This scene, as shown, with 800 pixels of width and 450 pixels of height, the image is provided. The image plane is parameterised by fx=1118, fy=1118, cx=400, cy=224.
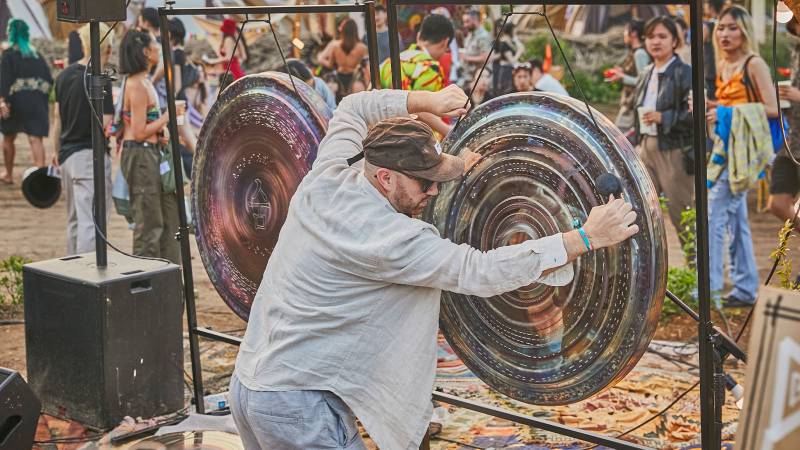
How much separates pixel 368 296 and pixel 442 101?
73cm

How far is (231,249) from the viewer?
485cm

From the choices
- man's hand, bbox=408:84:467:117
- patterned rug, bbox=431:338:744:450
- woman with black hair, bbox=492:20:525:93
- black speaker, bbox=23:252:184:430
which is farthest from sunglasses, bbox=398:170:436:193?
woman with black hair, bbox=492:20:525:93

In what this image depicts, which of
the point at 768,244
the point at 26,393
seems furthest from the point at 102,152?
the point at 768,244

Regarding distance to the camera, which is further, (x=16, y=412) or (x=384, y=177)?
(x=16, y=412)

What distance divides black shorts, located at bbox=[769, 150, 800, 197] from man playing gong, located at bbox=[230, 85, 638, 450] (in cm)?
447

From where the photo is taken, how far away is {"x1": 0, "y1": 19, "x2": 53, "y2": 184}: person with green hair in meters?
11.0

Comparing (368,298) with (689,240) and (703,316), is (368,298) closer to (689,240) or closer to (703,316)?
(703,316)

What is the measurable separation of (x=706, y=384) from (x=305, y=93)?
6.39ft

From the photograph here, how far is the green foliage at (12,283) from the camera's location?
297 inches

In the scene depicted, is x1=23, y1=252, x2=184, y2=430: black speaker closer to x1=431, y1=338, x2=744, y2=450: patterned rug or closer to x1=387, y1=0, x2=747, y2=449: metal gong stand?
x1=431, y1=338, x2=744, y2=450: patterned rug

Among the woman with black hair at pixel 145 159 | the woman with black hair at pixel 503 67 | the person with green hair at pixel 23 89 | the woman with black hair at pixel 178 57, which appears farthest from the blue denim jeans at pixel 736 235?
the person with green hair at pixel 23 89

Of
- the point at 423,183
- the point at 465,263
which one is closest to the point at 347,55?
the point at 423,183

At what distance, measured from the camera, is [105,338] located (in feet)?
16.5

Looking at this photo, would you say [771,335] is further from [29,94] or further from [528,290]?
[29,94]
